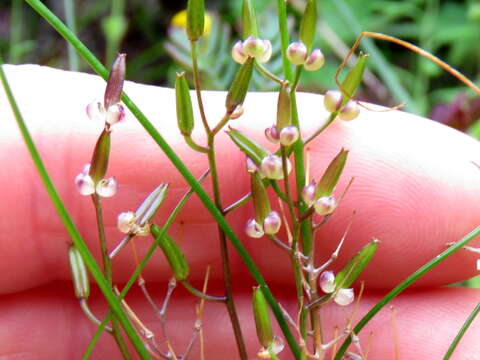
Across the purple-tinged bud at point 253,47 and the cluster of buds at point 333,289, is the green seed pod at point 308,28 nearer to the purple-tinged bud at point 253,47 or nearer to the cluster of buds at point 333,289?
the purple-tinged bud at point 253,47

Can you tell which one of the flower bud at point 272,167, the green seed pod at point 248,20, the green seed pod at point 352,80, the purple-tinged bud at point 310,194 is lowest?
the purple-tinged bud at point 310,194

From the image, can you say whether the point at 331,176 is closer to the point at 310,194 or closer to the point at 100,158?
the point at 310,194

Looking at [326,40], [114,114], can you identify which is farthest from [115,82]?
[326,40]

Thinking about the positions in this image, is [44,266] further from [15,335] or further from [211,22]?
[211,22]

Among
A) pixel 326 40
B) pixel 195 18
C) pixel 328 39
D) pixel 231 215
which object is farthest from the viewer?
pixel 326 40

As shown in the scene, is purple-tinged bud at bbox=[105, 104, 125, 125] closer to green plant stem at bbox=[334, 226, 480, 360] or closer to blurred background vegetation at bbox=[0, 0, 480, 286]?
green plant stem at bbox=[334, 226, 480, 360]

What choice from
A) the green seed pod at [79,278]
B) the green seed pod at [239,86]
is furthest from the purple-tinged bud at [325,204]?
the green seed pod at [79,278]
